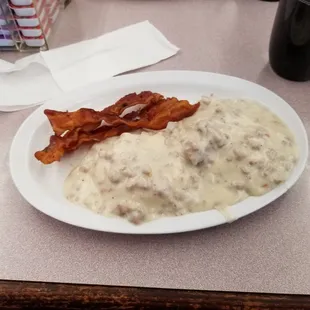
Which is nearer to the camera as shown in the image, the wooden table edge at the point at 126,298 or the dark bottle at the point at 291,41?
the wooden table edge at the point at 126,298

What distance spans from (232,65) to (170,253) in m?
0.50

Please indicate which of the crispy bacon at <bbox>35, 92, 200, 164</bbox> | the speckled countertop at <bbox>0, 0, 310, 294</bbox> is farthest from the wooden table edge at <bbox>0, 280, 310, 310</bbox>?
the crispy bacon at <bbox>35, 92, 200, 164</bbox>

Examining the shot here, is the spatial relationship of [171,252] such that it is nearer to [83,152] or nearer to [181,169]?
[181,169]

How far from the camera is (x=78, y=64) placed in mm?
953

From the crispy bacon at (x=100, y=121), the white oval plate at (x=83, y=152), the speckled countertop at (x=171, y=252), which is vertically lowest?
the speckled countertop at (x=171, y=252)

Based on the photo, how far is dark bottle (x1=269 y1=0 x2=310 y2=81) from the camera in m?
0.79

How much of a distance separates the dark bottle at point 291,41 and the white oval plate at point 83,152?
0.11 meters

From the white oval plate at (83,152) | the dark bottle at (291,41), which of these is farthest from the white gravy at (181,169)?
the dark bottle at (291,41)

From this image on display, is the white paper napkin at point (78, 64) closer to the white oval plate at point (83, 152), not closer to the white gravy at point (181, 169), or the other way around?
the white oval plate at point (83, 152)

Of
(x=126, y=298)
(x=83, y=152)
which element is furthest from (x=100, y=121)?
(x=126, y=298)

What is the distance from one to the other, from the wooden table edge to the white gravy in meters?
0.10

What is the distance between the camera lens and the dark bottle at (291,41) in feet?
2.58

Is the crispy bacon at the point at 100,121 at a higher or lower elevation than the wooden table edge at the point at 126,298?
higher

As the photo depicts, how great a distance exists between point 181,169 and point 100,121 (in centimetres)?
18
